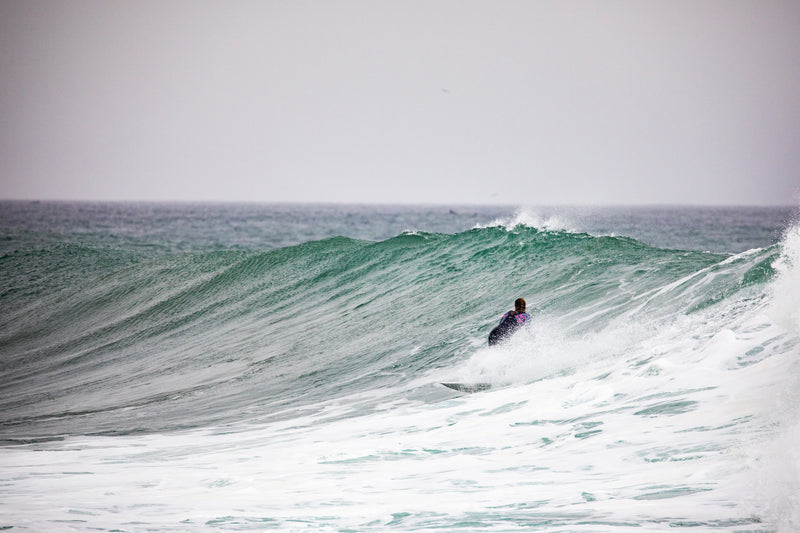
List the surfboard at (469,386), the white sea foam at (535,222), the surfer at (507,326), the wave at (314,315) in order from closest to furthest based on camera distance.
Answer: the surfboard at (469,386)
the wave at (314,315)
the surfer at (507,326)
the white sea foam at (535,222)

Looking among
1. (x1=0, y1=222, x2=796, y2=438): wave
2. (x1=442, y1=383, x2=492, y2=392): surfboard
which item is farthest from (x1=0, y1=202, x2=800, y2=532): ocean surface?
(x1=442, y1=383, x2=492, y2=392): surfboard

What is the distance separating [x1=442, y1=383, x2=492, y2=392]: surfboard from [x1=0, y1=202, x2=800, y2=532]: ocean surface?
20 centimetres

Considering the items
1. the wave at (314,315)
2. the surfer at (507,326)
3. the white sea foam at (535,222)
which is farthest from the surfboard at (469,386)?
the white sea foam at (535,222)

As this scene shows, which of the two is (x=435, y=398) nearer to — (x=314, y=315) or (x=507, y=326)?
(x=507, y=326)

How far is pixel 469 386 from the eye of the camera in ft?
39.7

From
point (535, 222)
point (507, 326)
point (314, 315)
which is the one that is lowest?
point (314, 315)

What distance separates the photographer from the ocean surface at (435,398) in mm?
7406

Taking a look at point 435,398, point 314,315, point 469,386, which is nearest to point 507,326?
point 469,386

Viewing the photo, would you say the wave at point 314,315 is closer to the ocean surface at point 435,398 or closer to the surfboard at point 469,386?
the ocean surface at point 435,398

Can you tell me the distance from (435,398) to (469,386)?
0.62 metres

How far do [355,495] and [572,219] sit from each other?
13.8m

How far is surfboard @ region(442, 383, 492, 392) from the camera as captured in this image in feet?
38.7

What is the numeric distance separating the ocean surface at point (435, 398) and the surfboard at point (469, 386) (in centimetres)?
20

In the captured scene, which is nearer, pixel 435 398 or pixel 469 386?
pixel 435 398
